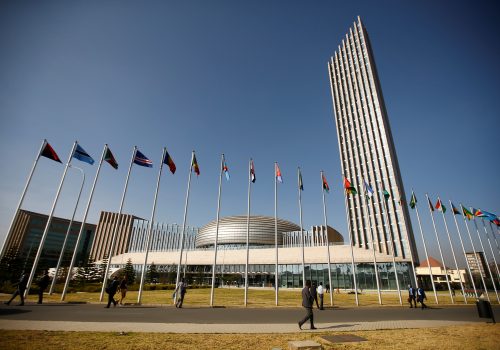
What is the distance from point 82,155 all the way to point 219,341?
2278cm

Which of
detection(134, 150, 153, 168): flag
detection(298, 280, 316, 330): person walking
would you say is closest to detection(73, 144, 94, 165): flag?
detection(134, 150, 153, 168): flag

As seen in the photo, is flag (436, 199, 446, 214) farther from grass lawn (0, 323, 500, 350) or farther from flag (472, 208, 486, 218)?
grass lawn (0, 323, 500, 350)

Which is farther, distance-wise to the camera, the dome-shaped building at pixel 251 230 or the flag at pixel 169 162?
the dome-shaped building at pixel 251 230

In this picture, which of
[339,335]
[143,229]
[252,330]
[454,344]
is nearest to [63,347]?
[252,330]

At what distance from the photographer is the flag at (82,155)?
24263 mm

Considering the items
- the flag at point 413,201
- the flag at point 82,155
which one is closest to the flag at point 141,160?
the flag at point 82,155

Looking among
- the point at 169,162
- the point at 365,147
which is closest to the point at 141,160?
the point at 169,162

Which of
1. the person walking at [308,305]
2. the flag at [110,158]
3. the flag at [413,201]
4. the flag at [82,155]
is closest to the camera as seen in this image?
the person walking at [308,305]

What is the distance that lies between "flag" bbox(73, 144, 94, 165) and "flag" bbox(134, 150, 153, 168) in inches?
168

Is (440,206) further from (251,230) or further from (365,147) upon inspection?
(251,230)

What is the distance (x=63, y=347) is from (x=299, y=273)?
6374cm

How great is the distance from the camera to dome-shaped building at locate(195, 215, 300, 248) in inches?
4161

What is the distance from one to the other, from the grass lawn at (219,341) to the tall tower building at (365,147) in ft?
175

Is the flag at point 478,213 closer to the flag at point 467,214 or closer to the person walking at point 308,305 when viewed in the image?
the flag at point 467,214
